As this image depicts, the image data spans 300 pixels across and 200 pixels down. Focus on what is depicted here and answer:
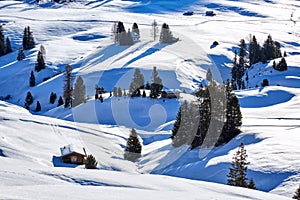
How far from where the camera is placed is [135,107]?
60.8 metres

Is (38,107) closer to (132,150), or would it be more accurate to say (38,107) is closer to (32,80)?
(32,80)

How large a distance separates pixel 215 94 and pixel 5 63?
68.1 meters

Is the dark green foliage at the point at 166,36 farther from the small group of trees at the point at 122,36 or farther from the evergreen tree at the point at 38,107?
the evergreen tree at the point at 38,107

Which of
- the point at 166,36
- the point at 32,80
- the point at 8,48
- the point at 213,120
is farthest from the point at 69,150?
the point at 8,48

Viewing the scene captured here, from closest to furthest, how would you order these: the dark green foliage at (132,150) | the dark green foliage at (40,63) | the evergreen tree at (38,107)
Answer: the dark green foliage at (132,150) → the evergreen tree at (38,107) → the dark green foliage at (40,63)

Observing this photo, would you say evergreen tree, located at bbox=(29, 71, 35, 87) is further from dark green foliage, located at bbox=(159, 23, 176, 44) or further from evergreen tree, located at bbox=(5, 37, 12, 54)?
dark green foliage, located at bbox=(159, 23, 176, 44)

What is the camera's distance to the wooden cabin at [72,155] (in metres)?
36.9

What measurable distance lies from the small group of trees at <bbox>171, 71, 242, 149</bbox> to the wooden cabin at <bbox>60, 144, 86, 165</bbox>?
30.5 ft

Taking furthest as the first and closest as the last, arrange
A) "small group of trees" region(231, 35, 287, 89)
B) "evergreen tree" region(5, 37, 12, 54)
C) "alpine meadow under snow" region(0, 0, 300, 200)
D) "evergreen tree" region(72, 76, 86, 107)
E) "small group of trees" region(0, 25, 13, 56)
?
"evergreen tree" region(5, 37, 12, 54), "small group of trees" region(0, 25, 13, 56), "small group of trees" region(231, 35, 287, 89), "evergreen tree" region(72, 76, 86, 107), "alpine meadow under snow" region(0, 0, 300, 200)

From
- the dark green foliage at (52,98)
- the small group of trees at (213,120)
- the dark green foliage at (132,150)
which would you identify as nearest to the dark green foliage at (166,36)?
the dark green foliage at (52,98)

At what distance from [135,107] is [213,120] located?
20976mm

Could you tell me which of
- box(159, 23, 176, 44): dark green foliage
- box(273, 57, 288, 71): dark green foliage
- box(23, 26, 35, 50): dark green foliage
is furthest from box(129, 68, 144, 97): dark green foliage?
box(23, 26, 35, 50): dark green foliage

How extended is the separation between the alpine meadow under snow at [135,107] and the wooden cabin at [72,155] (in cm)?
89

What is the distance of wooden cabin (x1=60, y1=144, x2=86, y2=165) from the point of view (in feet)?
121
